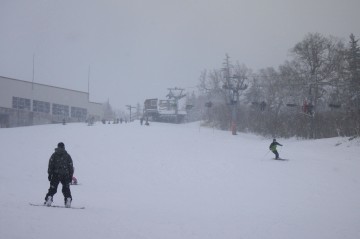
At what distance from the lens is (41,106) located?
239ft

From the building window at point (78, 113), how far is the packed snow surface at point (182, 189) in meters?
40.1

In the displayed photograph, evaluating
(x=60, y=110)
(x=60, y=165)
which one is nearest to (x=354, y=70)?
(x=60, y=165)

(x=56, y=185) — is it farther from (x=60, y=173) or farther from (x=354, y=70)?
(x=354, y=70)

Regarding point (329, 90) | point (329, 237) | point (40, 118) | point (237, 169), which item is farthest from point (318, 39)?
point (40, 118)

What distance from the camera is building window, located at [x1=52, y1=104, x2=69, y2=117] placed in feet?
247

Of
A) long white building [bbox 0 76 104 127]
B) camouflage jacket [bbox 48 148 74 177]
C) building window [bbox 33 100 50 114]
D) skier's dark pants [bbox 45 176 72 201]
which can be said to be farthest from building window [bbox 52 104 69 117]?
skier's dark pants [bbox 45 176 72 201]

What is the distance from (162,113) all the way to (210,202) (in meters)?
52.0

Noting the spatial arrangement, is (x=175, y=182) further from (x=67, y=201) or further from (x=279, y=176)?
(x=67, y=201)

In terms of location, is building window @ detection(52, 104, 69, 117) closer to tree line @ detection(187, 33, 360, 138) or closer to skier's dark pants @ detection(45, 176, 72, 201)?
tree line @ detection(187, 33, 360, 138)

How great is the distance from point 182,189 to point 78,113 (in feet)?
218

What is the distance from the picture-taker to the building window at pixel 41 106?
7162 centimetres

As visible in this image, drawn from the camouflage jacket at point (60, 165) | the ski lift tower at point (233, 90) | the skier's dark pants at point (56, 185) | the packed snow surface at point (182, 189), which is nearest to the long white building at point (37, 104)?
the ski lift tower at point (233, 90)

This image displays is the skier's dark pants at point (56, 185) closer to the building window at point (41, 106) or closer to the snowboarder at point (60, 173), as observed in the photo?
the snowboarder at point (60, 173)

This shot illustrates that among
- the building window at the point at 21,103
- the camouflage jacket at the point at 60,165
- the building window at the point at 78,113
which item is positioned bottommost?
the camouflage jacket at the point at 60,165
